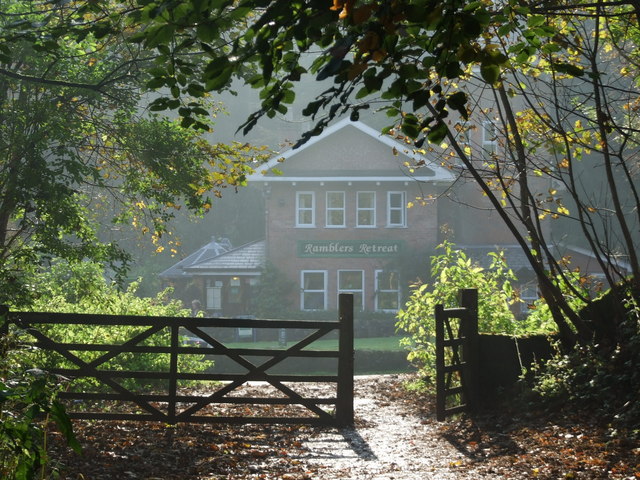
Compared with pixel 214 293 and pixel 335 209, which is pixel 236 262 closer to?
pixel 214 293

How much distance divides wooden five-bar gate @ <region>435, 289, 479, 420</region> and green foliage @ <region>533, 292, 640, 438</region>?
3.39ft

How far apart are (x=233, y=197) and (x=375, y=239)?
2329 centimetres

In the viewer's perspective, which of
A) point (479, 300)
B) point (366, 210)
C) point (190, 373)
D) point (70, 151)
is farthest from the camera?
point (366, 210)

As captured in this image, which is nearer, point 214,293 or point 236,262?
point 236,262

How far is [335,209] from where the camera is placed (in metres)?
37.5

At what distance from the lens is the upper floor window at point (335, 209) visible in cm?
3747

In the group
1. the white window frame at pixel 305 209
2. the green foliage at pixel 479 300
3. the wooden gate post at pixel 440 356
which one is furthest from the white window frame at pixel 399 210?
the wooden gate post at pixel 440 356

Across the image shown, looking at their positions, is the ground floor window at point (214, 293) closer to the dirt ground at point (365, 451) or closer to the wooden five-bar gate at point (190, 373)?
the wooden five-bar gate at point (190, 373)

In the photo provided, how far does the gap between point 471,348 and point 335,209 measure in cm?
2662

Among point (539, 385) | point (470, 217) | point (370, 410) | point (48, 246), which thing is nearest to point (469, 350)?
point (539, 385)

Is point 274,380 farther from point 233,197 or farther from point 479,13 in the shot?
point 233,197

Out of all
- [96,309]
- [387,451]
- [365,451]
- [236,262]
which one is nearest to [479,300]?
[387,451]

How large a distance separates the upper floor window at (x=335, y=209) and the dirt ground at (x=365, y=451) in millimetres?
26527

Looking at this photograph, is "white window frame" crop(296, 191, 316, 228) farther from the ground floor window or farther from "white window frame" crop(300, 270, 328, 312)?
the ground floor window
